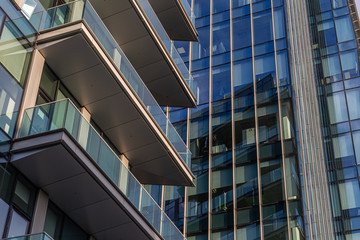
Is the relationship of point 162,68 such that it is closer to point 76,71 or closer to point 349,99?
point 76,71

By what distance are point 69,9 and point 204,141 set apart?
64.0ft

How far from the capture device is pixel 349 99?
47344mm

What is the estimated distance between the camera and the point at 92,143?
1645 cm

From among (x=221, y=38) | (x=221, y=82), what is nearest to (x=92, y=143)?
(x=221, y=82)

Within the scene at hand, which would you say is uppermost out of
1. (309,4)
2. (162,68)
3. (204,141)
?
(309,4)

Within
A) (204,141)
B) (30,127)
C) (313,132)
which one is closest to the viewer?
(30,127)

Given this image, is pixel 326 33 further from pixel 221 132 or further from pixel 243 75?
pixel 221 132

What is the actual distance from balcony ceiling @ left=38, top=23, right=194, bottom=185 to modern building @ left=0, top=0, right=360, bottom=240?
49mm

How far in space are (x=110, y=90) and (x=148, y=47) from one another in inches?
180

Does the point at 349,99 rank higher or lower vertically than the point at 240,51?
higher

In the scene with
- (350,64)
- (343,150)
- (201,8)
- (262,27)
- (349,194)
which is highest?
(350,64)

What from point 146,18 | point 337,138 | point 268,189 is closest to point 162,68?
point 146,18

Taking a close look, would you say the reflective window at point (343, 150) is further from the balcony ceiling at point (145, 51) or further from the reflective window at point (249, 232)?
the balcony ceiling at point (145, 51)

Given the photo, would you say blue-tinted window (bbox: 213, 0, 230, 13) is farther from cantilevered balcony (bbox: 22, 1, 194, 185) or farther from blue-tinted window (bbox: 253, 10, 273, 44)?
cantilevered balcony (bbox: 22, 1, 194, 185)
